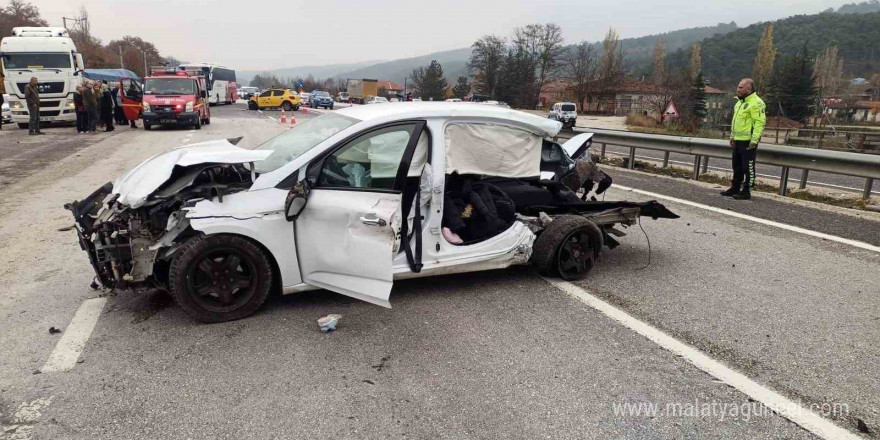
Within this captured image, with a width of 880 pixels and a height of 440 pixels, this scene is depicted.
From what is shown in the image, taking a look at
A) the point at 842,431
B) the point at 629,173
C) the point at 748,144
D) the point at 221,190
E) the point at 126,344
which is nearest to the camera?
the point at 842,431

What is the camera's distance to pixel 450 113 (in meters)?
4.57

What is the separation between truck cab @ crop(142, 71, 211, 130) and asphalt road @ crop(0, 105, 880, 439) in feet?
55.3

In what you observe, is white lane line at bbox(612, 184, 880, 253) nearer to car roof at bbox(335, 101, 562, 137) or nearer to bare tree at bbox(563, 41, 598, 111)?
car roof at bbox(335, 101, 562, 137)

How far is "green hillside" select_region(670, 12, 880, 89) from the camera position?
107375mm

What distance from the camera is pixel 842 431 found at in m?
2.82

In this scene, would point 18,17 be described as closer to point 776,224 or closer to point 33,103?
point 33,103

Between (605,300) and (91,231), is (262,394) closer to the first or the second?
(91,231)

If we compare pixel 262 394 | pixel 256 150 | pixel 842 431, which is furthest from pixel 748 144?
pixel 262 394

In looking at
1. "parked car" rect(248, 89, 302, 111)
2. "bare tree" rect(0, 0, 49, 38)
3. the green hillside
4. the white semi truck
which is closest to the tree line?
"bare tree" rect(0, 0, 49, 38)

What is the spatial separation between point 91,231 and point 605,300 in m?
3.95

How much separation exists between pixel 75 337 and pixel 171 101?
19370 mm

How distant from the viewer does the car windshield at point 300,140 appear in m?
4.29

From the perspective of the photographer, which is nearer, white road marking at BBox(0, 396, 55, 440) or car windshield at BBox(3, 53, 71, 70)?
white road marking at BBox(0, 396, 55, 440)

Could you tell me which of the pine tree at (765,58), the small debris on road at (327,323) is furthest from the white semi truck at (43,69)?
the pine tree at (765,58)
